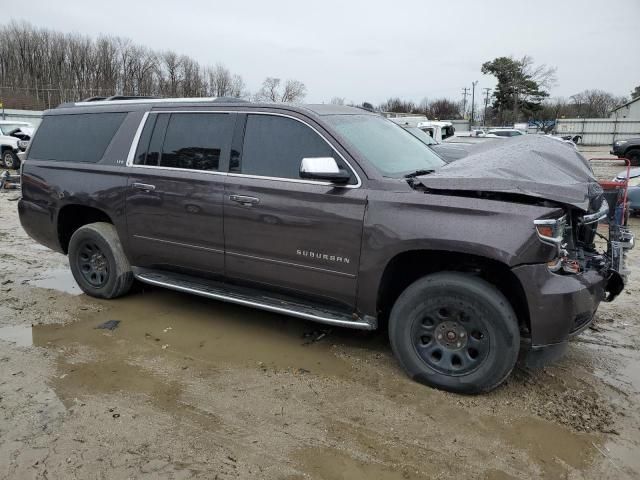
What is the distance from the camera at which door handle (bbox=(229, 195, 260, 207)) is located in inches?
161

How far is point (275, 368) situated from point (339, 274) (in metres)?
0.86

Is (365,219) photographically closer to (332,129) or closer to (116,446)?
(332,129)

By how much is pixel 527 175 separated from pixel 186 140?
9.20 feet

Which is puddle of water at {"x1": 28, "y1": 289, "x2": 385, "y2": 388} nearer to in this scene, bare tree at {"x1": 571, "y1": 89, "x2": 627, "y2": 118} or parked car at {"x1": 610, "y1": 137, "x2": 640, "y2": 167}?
parked car at {"x1": 610, "y1": 137, "x2": 640, "y2": 167}

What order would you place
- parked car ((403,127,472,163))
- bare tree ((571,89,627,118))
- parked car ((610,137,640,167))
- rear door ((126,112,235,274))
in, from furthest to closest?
bare tree ((571,89,627,118)) < parked car ((610,137,640,167)) < parked car ((403,127,472,163)) < rear door ((126,112,235,274))

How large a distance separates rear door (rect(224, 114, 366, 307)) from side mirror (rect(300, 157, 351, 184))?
96 mm

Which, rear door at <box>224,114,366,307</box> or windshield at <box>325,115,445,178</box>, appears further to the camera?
windshield at <box>325,115,445,178</box>

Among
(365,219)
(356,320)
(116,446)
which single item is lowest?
(116,446)

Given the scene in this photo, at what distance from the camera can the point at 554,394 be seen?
11.6 ft

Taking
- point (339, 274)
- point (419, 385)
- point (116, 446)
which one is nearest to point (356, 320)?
point (339, 274)

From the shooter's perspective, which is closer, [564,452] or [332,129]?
[564,452]

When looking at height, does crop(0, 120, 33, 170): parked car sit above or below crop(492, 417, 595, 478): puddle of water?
above

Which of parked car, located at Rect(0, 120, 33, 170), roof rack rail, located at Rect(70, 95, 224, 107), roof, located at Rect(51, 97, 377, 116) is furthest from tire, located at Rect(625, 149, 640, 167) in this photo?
parked car, located at Rect(0, 120, 33, 170)

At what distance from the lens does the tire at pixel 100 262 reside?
5.14 m
